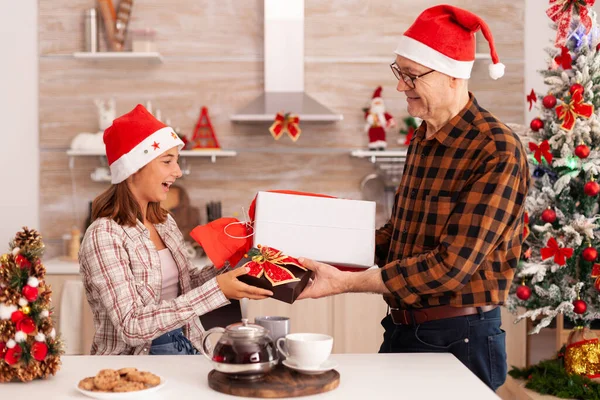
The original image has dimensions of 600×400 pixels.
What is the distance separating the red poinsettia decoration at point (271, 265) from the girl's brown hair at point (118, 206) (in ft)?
1.46

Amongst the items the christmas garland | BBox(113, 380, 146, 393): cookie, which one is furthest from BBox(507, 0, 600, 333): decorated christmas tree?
BBox(113, 380, 146, 393): cookie

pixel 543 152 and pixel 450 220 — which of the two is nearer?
pixel 450 220

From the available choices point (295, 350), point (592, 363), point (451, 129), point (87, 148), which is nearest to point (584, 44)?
point (592, 363)

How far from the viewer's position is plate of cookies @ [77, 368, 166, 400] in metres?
1.50

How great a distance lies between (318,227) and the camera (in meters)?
2.19

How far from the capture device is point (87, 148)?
173 inches

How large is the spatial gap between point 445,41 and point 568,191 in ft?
5.76

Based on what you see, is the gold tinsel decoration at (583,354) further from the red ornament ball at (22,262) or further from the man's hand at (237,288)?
the red ornament ball at (22,262)

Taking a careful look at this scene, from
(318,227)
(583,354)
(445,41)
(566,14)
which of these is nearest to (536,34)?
(566,14)

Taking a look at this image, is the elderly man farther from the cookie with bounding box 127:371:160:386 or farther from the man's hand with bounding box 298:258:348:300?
the cookie with bounding box 127:371:160:386

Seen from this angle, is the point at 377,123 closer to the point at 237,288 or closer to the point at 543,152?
the point at 543,152

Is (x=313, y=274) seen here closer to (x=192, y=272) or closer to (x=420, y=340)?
(x=420, y=340)

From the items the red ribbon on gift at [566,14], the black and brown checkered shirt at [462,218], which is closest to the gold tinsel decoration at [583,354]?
the red ribbon on gift at [566,14]

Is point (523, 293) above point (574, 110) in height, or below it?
below
